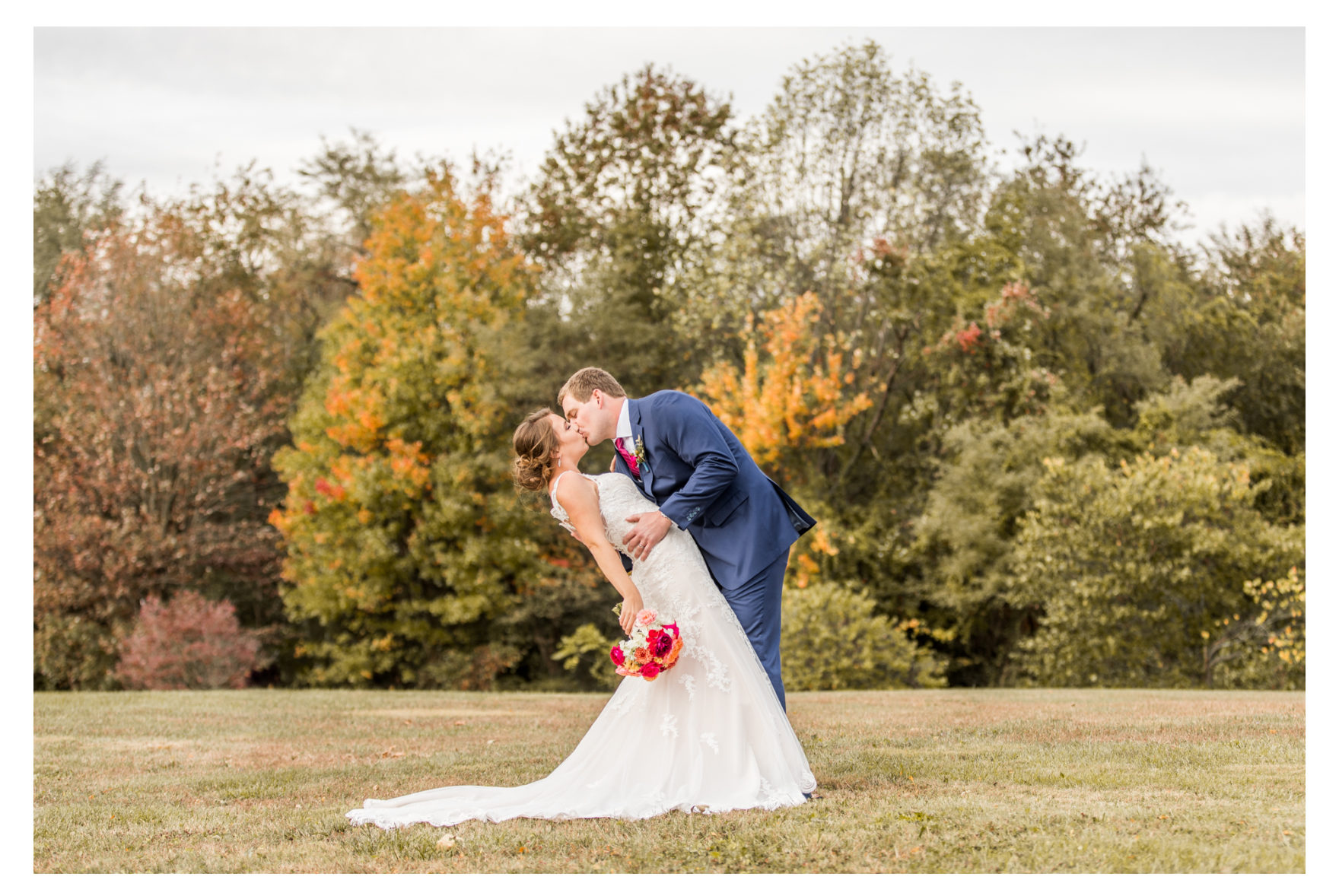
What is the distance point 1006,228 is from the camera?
17.5 metres

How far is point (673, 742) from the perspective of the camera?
15.5 feet

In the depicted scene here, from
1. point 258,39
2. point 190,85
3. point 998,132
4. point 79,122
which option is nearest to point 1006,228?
point 998,132

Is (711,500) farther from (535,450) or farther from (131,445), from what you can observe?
(131,445)

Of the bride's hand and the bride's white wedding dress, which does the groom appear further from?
the bride's hand

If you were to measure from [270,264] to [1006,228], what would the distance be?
14.4m

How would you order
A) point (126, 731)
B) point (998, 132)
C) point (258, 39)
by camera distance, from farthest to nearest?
point (998, 132)
point (258, 39)
point (126, 731)

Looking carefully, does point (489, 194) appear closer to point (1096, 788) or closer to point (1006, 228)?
point (1006, 228)

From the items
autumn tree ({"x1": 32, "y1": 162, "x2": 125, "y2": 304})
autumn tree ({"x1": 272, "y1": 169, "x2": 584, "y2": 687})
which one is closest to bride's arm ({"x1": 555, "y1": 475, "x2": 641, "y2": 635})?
autumn tree ({"x1": 272, "y1": 169, "x2": 584, "y2": 687})

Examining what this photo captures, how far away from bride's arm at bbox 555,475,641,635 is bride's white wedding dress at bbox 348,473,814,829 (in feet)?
0.28

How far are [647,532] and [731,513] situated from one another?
43cm

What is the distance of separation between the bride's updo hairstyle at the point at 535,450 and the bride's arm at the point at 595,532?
0.14 meters

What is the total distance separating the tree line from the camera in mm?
16219
